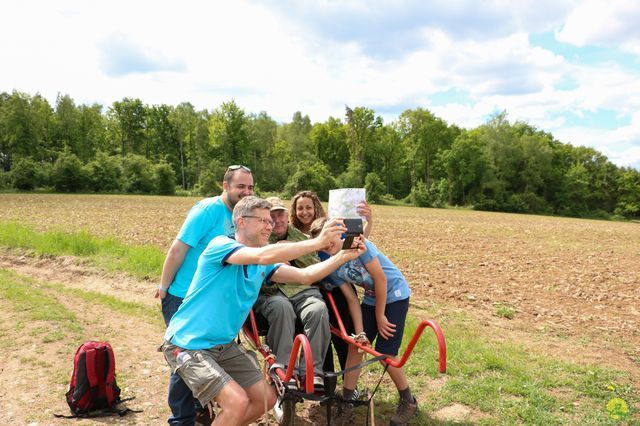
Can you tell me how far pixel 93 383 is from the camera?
4250 millimetres

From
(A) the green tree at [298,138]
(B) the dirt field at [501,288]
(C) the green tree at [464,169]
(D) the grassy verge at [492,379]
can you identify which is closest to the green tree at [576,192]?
(C) the green tree at [464,169]

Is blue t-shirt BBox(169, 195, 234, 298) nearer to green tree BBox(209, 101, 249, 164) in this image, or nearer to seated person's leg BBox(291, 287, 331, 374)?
seated person's leg BBox(291, 287, 331, 374)

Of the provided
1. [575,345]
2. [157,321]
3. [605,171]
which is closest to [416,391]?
[575,345]

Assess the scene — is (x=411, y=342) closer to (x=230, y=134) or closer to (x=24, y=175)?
(x=24, y=175)

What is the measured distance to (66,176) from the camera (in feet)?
157

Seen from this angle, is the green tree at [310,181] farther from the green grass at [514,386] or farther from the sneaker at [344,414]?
the sneaker at [344,414]

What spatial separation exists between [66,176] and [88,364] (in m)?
49.8

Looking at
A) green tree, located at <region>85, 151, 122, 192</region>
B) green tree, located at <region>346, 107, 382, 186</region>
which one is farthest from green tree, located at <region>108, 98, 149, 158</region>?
green tree, located at <region>346, 107, 382, 186</region>

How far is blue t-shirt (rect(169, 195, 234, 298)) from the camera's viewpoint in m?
4.09

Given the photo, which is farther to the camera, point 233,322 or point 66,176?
point 66,176

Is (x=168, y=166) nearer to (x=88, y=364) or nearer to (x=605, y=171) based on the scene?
(x=88, y=364)

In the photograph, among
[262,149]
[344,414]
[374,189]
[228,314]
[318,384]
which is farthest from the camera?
[262,149]

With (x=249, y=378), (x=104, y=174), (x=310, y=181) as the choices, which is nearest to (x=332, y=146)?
(x=310, y=181)

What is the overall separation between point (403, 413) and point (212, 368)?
6.17 feet
